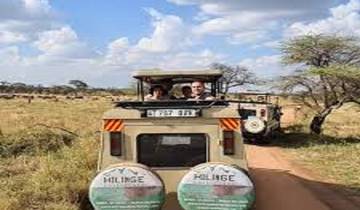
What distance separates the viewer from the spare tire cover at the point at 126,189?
285 inches

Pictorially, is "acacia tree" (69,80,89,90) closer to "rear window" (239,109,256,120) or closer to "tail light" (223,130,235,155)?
"rear window" (239,109,256,120)

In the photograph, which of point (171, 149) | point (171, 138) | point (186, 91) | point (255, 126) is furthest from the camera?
point (255, 126)

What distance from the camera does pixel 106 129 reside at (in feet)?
26.7

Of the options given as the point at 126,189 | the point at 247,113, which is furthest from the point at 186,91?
the point at 247,113

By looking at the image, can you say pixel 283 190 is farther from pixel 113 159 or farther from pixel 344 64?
pixel 344 64

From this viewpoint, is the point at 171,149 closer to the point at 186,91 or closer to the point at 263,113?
the point at 186,91

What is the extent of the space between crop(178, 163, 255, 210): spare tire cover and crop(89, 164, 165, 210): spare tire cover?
0.36 meters

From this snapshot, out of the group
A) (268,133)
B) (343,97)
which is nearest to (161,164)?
(268,133)

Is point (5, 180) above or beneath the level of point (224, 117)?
beneath

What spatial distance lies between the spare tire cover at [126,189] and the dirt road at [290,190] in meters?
3.81

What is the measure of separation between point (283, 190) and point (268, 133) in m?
9.71

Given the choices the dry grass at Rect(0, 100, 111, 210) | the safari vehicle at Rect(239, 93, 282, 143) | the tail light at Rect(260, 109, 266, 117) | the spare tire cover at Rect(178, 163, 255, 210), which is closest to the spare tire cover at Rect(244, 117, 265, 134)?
the safari vehicle at Rect(239, 93, 282, 143)

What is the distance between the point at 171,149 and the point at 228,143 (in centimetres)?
76

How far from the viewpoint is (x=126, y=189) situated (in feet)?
23.7
